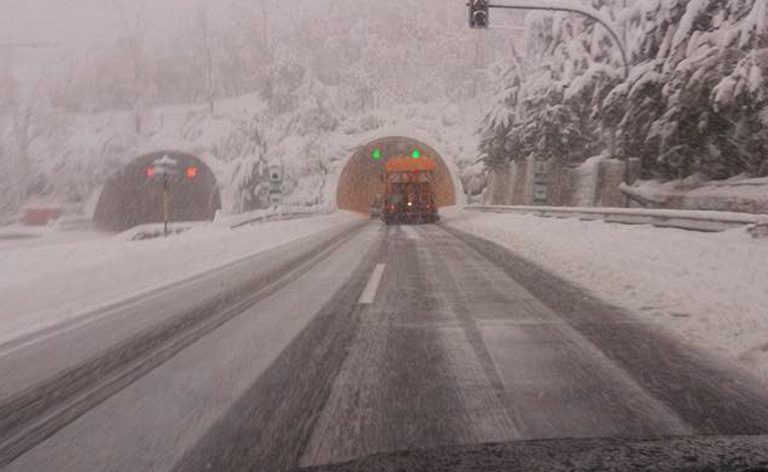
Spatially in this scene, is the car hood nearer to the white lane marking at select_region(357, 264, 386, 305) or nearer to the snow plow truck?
the white lane marking at select_region(357, 264, 386, 305)

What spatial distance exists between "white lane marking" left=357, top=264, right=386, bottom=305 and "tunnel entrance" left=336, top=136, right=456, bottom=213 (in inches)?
1337

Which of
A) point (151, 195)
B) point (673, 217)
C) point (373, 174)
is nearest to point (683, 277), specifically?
point (673, 217)

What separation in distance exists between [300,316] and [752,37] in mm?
14395

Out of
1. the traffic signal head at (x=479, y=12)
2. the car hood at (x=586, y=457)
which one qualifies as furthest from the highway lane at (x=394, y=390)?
the traffic signal head at (x=479, y=12)

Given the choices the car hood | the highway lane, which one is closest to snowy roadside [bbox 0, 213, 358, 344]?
the highway lane

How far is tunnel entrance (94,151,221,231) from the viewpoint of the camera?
44.5 meters

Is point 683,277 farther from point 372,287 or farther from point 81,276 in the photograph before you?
point 81,276

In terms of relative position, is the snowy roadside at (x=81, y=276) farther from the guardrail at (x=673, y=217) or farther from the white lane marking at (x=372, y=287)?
the guardrail at (x=673, y=217)

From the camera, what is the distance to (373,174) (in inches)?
2547

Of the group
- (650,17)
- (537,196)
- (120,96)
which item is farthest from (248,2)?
(650,17)

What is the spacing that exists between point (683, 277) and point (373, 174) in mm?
57628

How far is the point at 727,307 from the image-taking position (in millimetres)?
5832

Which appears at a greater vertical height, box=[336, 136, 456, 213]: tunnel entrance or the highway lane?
box=[336, 136, 456, 213]: tunnel entrance

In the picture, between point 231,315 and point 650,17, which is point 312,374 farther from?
point 650,17
